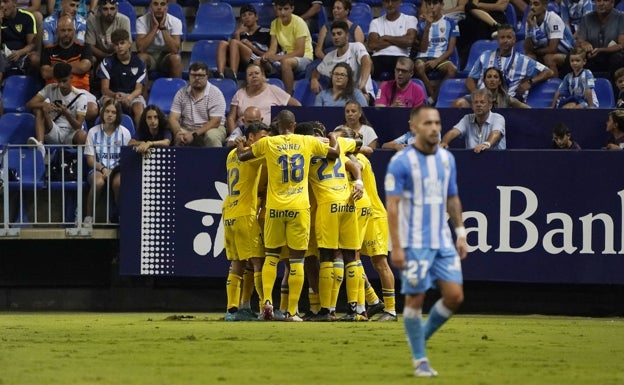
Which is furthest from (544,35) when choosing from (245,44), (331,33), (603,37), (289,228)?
(289,228)

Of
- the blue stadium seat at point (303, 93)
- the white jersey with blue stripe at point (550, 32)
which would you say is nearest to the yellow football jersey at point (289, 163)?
the blue stadium seat at point (303, 93)

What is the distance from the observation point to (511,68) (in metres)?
17.7

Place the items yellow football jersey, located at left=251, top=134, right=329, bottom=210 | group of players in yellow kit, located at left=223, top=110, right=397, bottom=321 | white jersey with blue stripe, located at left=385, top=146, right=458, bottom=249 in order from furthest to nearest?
group of players in yellow kit, located at left=223, top=110, right=397, bottom=321, yellow football jersey, located at left=251, top=134, right=329, bottom=210, white jersey with blue stripe, located at left=385, top=146, right=458, bottom=249

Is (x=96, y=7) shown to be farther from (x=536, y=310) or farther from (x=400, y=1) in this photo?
(x=536, y=310)

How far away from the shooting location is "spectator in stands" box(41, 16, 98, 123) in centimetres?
1841

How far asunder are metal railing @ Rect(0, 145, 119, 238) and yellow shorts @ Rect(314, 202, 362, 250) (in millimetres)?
3839

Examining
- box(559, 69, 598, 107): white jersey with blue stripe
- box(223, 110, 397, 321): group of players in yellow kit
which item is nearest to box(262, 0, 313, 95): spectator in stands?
box(559, 69, 598, 107): white jersey with blue stripe

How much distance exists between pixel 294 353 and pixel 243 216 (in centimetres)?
423

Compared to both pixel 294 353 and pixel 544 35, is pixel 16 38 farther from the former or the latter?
pixel 294 353

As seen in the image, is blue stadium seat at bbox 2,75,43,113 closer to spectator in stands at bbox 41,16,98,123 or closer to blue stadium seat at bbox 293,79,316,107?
spectator in stands at bbox 41,16,98,123

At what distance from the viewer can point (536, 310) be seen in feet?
55.8

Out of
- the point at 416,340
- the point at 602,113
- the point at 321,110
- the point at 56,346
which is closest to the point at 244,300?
the point at 321,110

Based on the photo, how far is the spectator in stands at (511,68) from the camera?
1767 cm

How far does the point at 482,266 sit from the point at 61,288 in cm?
583
